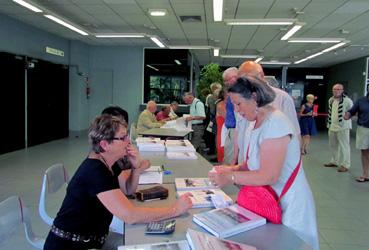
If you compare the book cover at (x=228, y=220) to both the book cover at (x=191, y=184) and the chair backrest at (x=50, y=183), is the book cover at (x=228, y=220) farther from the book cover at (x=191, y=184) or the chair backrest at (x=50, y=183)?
the chair backrest at (x=50, y=183)

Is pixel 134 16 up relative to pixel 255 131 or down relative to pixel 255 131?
up

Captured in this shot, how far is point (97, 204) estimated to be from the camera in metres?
1.81

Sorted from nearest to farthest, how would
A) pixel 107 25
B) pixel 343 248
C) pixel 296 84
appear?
pixel 343 248, pixel 107 25, pixel 296 84

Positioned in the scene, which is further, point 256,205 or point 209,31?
point 209,31

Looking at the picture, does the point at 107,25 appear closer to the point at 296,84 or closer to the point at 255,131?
the point at 255,131

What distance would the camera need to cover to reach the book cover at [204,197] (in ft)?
6.33

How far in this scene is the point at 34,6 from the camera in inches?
256

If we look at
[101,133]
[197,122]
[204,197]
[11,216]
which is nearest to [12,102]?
[197,122]

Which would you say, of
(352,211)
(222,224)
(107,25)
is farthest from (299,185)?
(107,25)

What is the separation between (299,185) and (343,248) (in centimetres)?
212

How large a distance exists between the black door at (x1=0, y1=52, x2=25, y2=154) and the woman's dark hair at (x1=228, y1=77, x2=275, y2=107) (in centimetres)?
780

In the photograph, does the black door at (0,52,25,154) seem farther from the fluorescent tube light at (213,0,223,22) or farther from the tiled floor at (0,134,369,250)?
the fluorescent tube light at (213,0,223,22)

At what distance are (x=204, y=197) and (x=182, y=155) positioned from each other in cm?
145

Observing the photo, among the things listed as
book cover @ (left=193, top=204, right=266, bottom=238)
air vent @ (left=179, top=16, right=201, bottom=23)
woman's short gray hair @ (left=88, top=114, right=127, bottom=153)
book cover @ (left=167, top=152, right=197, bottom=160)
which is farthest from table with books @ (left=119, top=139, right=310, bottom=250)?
air vent @ (left=179, top=16, right=201, bottom=23)
